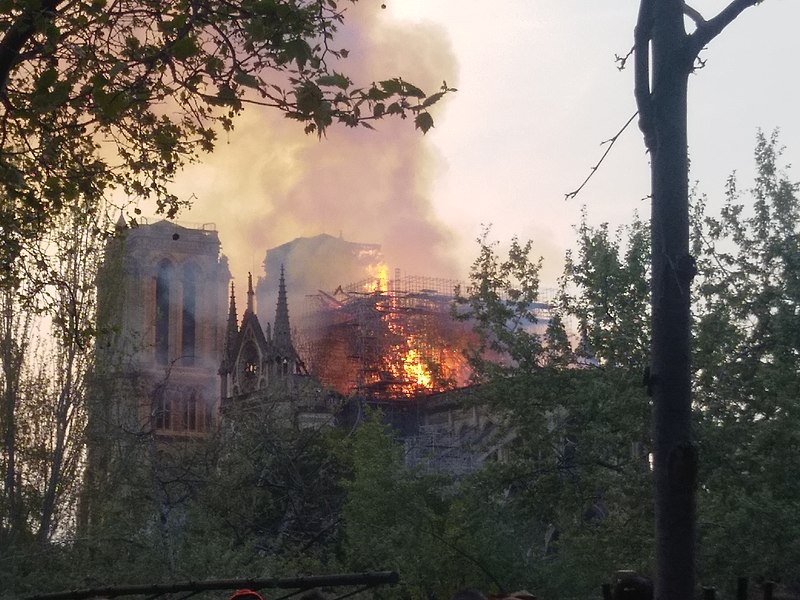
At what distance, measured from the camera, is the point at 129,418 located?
39344mm

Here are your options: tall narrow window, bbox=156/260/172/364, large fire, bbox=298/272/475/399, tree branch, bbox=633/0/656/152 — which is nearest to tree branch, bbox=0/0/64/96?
tree branch, bbox=633/0/656/152

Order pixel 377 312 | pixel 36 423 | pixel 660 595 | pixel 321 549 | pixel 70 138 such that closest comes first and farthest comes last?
pixel 660 595 → pixel 70 138 → pixel 321 549 → pixel 36 423 → pixel 377 312

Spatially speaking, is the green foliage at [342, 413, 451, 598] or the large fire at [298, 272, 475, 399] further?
the large fire at [298, 272, 475, 399]

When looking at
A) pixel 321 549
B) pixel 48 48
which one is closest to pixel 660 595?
pixel 48 48

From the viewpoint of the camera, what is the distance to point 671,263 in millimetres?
6465

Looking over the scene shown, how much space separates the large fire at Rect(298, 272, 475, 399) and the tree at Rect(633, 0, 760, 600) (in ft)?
193

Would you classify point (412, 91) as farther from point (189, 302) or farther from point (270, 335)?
point (189, 302)

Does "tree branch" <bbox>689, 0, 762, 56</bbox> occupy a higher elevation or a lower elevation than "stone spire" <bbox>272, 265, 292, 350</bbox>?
lower

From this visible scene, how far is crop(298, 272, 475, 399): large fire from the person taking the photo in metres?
70.6

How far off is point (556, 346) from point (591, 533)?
611 cm

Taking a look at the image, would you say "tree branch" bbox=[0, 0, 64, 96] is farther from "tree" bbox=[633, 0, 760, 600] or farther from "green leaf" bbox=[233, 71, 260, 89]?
"tree" bbox=[633, 0, 760, 600]

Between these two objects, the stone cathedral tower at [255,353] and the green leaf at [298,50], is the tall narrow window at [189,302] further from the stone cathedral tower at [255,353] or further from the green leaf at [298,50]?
the green leaf at [298,50]

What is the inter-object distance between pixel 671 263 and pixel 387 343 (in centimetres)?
6587

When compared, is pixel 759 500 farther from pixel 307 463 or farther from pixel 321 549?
pixel 307 463
